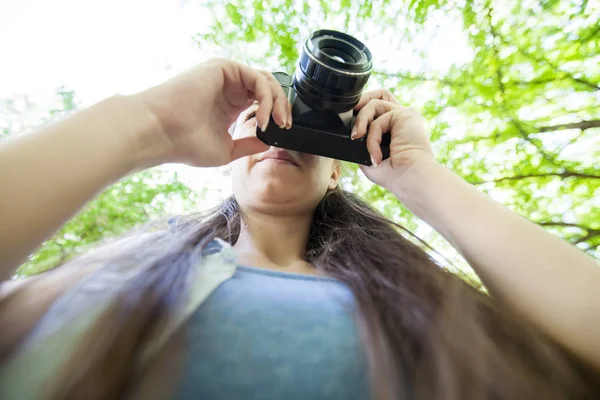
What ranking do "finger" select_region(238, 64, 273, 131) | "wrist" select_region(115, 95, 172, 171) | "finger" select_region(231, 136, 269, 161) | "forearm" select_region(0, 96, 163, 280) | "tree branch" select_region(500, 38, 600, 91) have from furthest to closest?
"tree branch" select_region(500, 38, 600, 91), "finger" select_region(231, 136, 269, 161), "finger" select_region(238, 64, 273, 131), "wrist" select_region(115, 95, 172, 171), "forearm" select_region(0, 96, 163, 280)

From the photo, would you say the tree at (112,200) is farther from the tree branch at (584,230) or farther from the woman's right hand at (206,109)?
the tree branch at (584,230)

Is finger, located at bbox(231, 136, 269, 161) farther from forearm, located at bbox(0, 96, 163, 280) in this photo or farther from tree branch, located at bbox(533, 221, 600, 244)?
tree branch, located at bbox(533, 221, 600, 244)

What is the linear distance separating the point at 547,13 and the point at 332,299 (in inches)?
36.1

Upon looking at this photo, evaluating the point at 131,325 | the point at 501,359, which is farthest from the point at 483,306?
the point at 131,325

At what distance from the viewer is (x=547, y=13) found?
946 millimetres

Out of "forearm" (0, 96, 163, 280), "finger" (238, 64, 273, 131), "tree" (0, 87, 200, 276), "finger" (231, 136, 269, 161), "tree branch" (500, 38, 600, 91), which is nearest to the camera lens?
"forearm" (0, 96, 163, 280)

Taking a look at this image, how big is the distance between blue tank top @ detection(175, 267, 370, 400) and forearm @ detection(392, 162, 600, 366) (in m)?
0.21

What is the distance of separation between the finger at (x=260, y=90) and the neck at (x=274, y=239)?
0.81ft

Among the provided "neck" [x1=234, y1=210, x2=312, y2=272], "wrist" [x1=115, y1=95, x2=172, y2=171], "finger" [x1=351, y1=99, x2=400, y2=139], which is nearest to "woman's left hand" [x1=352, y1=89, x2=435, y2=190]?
"finger" [x1=351, y1=99, x2=400, y2=139]

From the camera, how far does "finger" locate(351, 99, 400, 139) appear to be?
2.27ft

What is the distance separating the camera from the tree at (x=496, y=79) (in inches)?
37.7

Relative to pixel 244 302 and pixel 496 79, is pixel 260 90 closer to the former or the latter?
pixel 244 302

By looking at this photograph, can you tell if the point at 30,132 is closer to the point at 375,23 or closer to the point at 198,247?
the point at 198,247

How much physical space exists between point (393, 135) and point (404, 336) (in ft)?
1.26
